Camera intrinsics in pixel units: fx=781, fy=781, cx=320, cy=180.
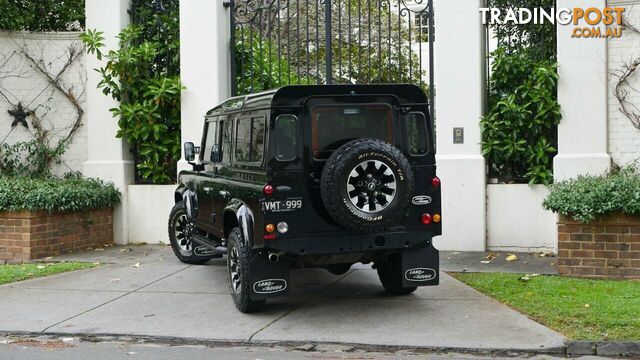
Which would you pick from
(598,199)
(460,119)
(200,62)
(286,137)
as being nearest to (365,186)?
(286,137)

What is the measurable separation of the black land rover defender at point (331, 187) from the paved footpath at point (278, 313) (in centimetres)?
38

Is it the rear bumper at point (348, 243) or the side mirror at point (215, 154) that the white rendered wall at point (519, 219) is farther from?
the side mirror at point (215, 154)

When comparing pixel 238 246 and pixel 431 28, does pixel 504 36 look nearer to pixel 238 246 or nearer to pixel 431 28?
pixel 431 28

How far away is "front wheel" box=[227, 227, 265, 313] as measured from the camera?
7574 mm

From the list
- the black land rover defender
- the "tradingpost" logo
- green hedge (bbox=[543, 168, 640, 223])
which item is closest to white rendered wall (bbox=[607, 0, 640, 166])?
the "tradingpost" logo

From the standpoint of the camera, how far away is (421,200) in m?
7.69

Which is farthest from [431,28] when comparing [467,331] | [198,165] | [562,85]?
[467,331]

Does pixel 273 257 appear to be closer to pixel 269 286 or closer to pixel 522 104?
pixel 269 286

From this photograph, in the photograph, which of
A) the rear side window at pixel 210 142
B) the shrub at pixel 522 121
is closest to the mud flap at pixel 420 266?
the rear side window at pixel 210 142

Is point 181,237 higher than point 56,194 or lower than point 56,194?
lower

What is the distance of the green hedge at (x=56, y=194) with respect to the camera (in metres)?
11.1

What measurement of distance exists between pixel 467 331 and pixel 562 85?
5318 millimetres

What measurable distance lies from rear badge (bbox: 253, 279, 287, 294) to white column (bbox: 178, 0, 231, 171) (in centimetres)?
527

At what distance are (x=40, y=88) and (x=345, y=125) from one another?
7.71 metres
